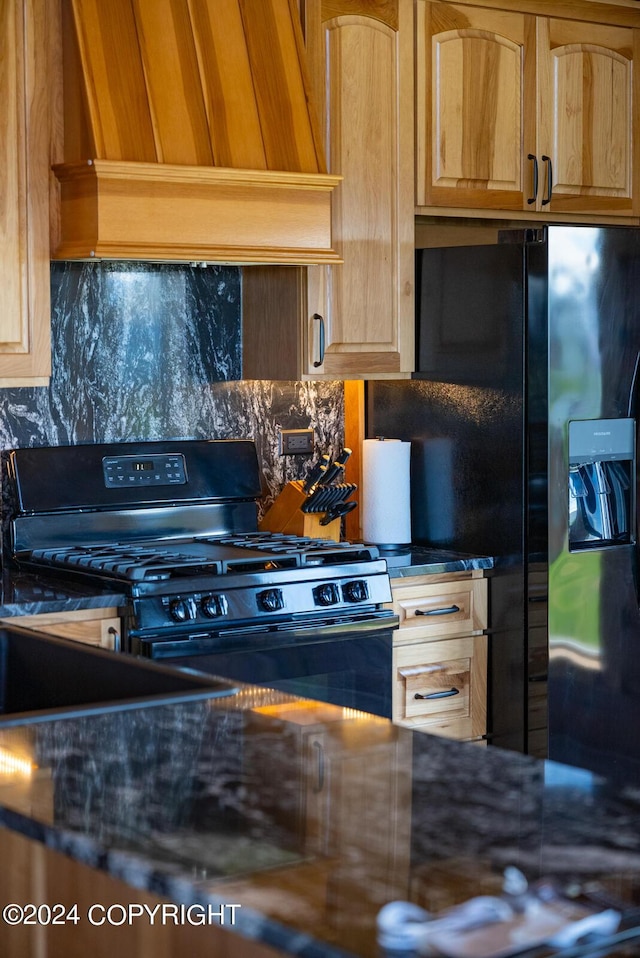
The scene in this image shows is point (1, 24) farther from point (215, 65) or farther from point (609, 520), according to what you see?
point (609, 520)

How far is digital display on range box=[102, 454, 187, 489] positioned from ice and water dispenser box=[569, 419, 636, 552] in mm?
1104

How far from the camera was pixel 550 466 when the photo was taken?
3605 millimetres

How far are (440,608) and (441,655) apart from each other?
132 millimetres

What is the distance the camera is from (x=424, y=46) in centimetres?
379

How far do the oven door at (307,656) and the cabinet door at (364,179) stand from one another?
0.79 m

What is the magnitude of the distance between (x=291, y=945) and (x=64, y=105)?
2.65 m

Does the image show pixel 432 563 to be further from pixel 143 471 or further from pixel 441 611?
pixel 143 471

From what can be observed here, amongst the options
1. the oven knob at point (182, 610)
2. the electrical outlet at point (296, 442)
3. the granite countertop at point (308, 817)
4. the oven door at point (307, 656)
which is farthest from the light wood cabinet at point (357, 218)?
the granite countertop at point (308, 817)

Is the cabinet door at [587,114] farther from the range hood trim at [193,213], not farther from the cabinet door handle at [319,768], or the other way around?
the cabinet door handle at [319,768]

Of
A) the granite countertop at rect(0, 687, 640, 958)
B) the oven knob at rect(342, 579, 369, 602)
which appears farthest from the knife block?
the granite countertop at rect(0, 687, 640, 958)

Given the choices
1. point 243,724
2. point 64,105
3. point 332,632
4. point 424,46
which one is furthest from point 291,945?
point 424,46

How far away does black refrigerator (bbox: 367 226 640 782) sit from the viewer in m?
3.61

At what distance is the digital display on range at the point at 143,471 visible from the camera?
145 inches

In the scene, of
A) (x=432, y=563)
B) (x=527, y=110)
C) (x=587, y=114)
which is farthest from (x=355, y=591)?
(x=587, y=114)
